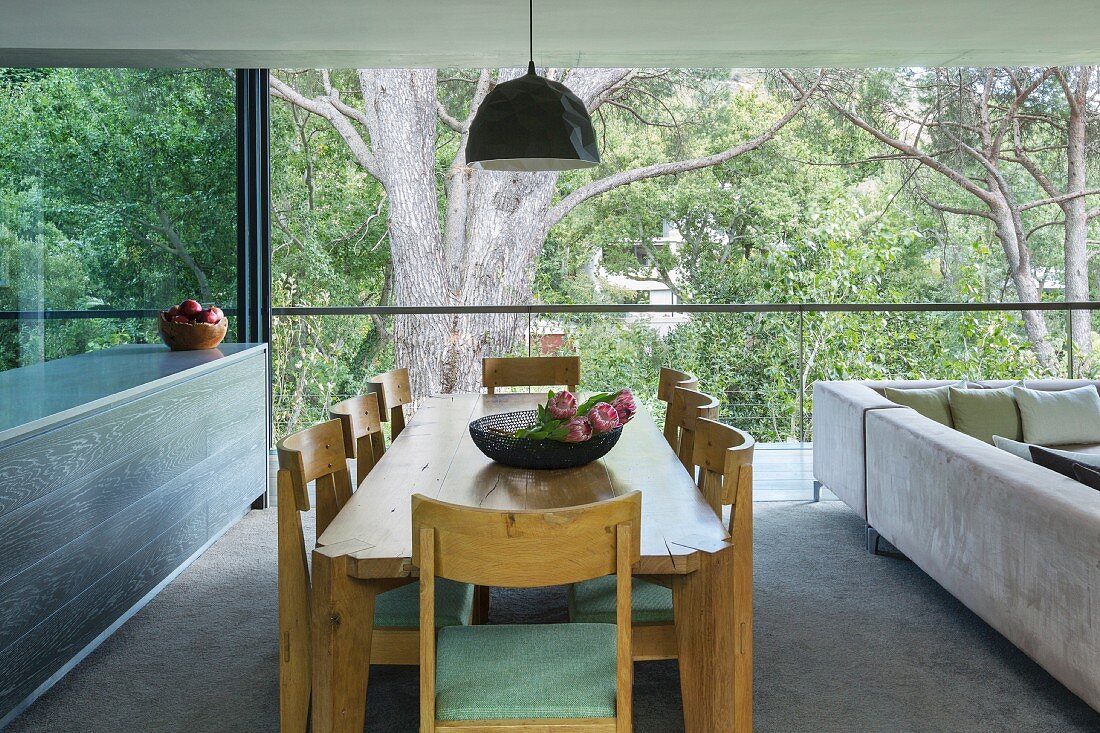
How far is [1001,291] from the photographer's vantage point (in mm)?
10203

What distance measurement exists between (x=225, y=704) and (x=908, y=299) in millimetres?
9008

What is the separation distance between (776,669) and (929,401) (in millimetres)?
1929

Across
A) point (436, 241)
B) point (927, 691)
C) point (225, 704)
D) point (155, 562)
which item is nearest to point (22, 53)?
point (155, 562)

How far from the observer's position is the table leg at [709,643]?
6.84 feet

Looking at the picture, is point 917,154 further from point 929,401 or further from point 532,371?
point 532,371

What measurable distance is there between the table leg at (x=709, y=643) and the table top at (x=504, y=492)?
11cm

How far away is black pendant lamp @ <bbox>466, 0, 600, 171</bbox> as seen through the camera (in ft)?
9.23

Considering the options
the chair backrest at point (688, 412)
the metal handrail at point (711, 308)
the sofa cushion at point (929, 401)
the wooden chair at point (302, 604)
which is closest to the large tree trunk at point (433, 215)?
the metal handrail at point (711, 308)

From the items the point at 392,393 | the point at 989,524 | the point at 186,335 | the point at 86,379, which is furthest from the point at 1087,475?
the point at 186,335

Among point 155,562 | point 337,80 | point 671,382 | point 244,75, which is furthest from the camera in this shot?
point 337,80

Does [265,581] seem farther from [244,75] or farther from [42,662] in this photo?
[244,75]

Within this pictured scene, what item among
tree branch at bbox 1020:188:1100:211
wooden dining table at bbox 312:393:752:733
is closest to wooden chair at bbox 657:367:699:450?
wooden dining table at bbox 312:393:752:733

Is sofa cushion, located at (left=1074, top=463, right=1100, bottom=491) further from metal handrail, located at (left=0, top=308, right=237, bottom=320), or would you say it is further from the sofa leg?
metal handrail, located at (left=0, top=308, right=237, bottom=320)

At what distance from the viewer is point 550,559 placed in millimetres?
1737
